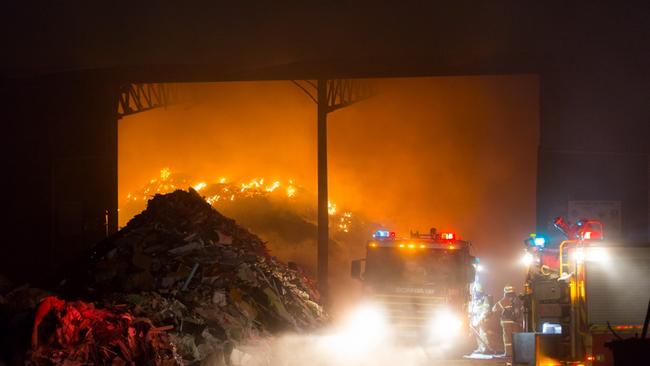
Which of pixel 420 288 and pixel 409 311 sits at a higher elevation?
pixel 420 288

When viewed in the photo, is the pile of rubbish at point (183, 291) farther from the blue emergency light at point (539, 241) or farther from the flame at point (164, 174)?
the flame at point (164, 174)

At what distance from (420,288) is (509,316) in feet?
5.66

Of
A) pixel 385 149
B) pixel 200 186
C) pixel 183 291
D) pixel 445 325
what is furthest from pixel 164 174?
pixel 445 325

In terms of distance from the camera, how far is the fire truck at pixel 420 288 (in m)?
15.5

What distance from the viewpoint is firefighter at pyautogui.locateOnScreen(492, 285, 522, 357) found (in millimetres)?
14305

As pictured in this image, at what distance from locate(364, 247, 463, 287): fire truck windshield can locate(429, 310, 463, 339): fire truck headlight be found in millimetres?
582

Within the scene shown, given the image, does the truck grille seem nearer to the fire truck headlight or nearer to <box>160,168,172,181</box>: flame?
the fire truck headlight

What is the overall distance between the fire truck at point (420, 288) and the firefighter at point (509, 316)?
74 centimetres

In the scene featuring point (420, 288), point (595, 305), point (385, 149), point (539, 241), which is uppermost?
point (385, 149)

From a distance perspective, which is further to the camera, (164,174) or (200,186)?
(164,174)

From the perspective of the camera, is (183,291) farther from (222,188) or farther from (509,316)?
(222,188)

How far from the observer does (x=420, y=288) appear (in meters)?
15.7

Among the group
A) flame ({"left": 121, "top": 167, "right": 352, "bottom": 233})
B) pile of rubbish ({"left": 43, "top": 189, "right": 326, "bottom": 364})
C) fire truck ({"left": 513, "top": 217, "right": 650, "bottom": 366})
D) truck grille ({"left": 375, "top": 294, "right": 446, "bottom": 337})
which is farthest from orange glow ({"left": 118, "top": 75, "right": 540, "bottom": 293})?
fire truck ({"left": 513, "top": 217, "right": 650, "bottom": 366})

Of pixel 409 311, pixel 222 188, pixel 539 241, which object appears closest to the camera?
pixel 539 241
